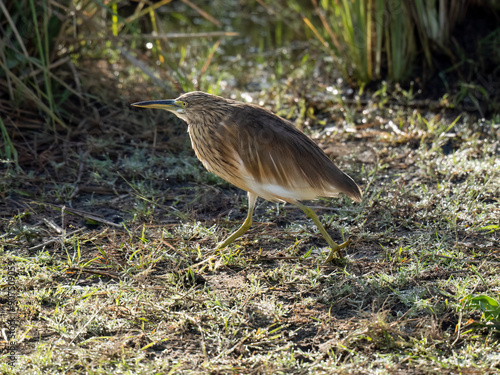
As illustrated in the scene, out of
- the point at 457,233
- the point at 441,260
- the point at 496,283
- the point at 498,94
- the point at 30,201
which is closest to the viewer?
the point at 496,283

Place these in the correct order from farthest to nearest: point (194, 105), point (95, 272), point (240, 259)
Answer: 1. point (194, 105)
2. point (240, 259)
3. point (95, 272)

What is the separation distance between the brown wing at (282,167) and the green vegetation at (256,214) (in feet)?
1.05

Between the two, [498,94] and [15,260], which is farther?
[498,94]

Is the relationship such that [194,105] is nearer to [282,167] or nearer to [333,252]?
[282,167]

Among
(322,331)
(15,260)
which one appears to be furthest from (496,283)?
(15,260)

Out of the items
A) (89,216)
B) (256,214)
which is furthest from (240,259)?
(89,216)

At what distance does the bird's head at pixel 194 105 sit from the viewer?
3.21 metres

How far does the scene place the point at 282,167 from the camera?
302 cm

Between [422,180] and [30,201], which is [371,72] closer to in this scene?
[422,180]

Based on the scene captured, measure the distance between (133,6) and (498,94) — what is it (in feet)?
13.4

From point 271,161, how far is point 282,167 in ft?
0.19

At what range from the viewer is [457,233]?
3283mm

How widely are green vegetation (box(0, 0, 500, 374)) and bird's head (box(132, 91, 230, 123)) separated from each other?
567 millimetres

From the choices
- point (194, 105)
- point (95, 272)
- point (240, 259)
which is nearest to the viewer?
point (95, 272)
